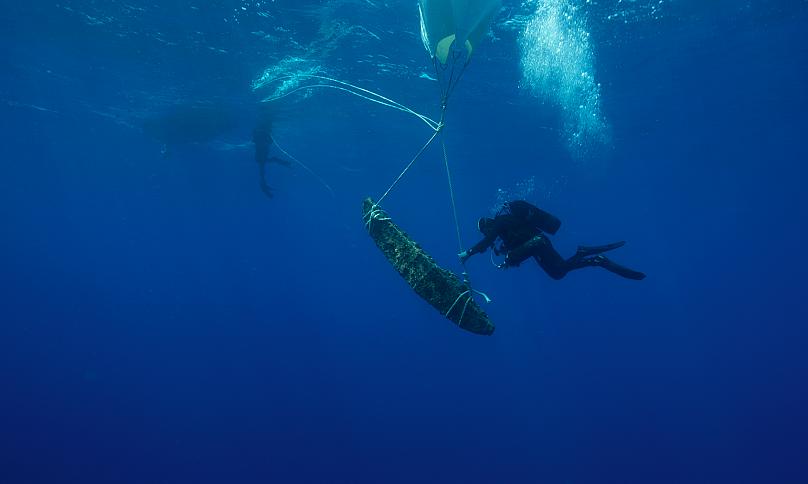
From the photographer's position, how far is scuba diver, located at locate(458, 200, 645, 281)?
621 cm

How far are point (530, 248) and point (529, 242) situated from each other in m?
0.09

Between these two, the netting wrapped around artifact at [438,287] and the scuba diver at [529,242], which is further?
the scuba diver at [529,242]

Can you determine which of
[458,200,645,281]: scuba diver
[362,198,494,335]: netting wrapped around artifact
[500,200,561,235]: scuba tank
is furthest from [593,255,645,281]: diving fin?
[362,198,494,335]: netting wrapped around artifact

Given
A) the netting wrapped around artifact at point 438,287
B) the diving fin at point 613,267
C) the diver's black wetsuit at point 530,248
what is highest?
the diving fin at point 613,267

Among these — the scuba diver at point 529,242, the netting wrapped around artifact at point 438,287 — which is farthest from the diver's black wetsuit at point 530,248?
the netting wrapped around artifact at point 438,287

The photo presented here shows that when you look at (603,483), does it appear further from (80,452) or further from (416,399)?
(80,452)

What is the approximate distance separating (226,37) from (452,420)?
2713 cm

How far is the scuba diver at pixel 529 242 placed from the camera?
20.4 feet

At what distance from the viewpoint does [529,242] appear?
243 inches

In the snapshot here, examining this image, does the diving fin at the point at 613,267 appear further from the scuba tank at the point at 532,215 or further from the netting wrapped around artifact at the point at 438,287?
the netting wrapped around artifact at the point at 438,287

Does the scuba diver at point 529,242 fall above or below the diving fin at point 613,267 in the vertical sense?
below

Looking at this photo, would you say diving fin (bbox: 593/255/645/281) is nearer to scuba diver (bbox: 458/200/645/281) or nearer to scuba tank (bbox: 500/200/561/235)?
scuba diver (bbox: 458/200/645/281)

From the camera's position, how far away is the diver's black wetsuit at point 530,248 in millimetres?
6196

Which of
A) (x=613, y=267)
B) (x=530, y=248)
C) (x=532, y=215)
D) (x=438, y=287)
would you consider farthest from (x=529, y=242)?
(x=438, y=287)
